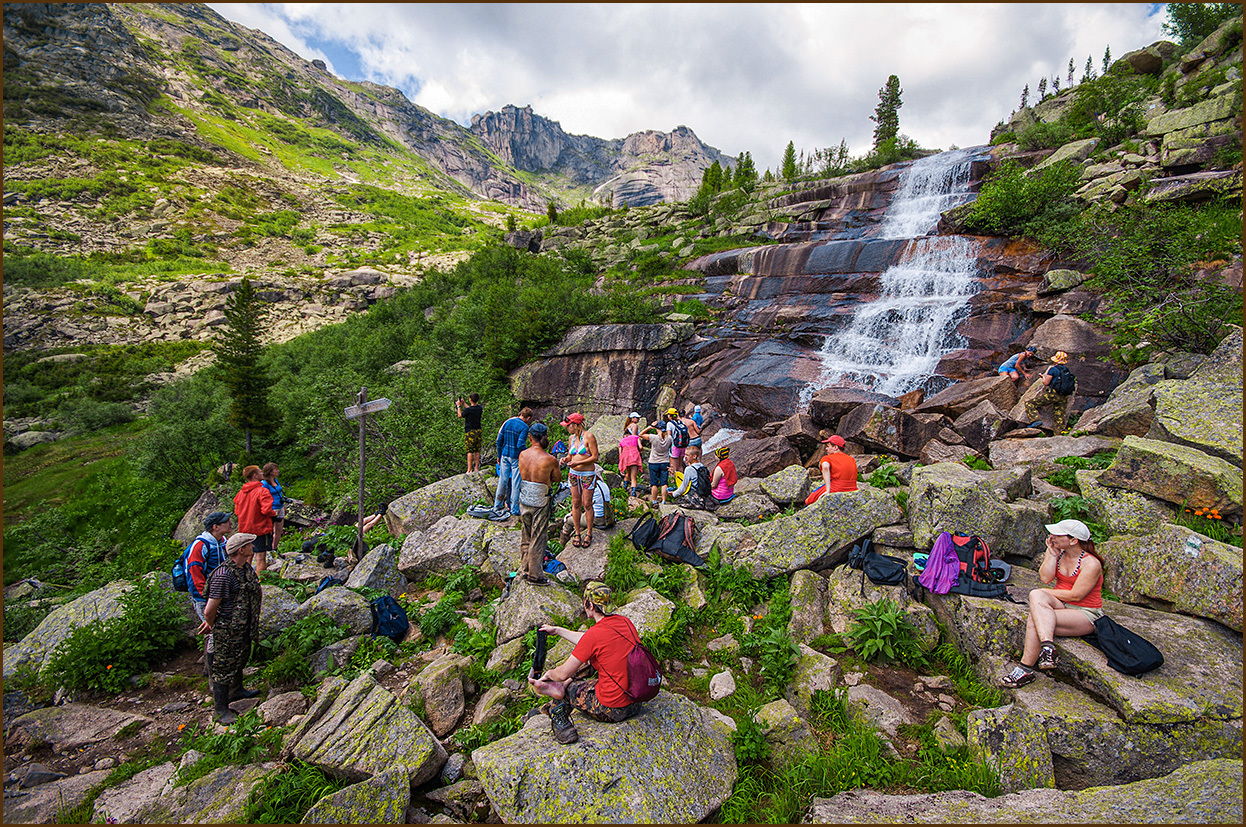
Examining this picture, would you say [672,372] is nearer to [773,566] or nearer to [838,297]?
[838,297]

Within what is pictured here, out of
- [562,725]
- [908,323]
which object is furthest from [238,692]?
[908,323]

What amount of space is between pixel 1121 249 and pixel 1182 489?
11.2m

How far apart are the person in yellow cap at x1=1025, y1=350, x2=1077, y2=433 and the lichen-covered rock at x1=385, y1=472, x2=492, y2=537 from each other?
48.9 feet

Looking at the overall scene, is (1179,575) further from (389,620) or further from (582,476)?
(389,620)

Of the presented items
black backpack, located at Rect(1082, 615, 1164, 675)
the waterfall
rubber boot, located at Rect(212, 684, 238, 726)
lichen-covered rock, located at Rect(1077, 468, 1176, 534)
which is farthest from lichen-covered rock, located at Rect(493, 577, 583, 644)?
the waterfall

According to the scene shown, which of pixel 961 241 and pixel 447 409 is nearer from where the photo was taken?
pixel 447 409

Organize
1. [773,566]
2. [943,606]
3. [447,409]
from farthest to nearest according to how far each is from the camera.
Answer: [447,409] < [773,566] < [943,606]

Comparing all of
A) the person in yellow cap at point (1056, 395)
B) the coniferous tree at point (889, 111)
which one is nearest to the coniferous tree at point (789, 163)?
the coniferous tree at point (889, 111)

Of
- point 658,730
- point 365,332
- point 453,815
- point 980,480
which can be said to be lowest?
point 453,815

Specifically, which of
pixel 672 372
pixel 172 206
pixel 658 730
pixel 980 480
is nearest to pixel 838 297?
pixel 672 372

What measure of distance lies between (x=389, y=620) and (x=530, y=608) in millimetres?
2473

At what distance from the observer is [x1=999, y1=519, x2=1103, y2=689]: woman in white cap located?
571 centimetres

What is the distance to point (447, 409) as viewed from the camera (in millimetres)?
16156

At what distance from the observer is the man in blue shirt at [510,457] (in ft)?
33.5
